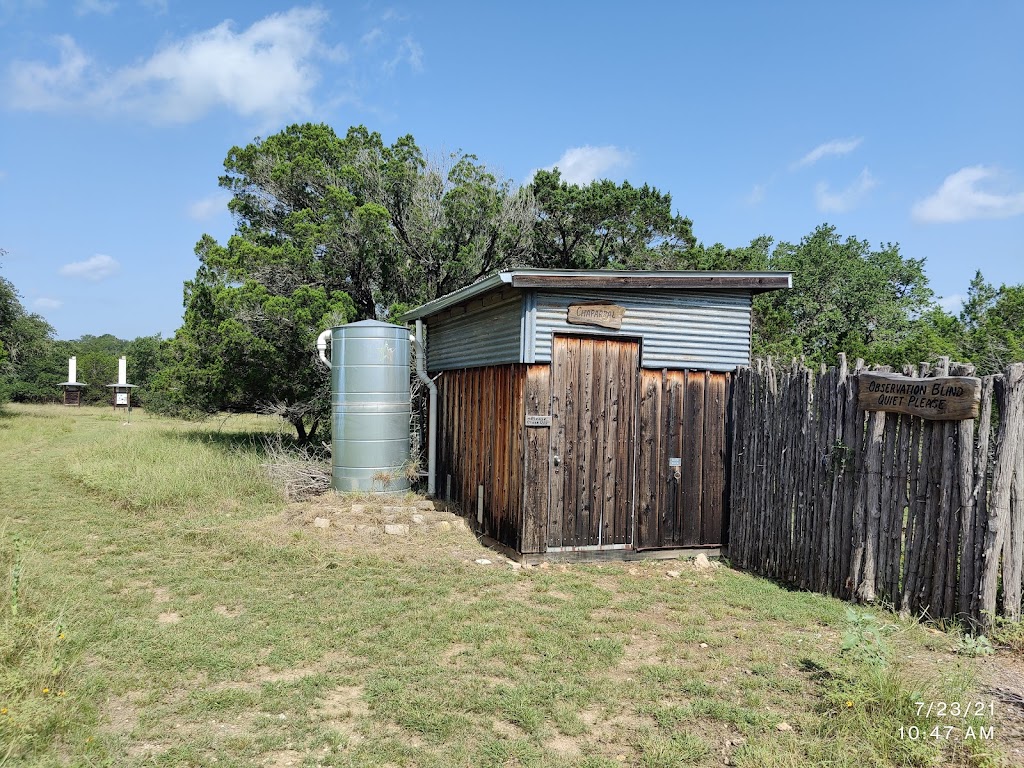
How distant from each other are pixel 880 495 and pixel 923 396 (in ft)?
3.10

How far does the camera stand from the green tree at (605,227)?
1673cm

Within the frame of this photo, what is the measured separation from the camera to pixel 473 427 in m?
8.54

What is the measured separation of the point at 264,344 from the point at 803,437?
11203mm

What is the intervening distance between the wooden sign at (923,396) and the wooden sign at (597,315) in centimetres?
256

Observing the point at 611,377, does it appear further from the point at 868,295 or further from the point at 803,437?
the point at 868,295

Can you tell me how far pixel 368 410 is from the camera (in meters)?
9.44

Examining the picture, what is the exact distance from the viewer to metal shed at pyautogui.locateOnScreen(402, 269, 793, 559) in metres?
6.91

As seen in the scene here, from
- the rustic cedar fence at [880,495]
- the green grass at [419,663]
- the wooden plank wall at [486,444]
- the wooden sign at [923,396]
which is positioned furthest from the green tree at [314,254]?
the wooden sign at [923,396]

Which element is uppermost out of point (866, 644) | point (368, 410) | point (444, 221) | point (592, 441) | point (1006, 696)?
point (444, 221)

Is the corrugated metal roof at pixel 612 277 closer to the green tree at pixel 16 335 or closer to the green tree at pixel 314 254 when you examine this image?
the green tree at pixel 314 254

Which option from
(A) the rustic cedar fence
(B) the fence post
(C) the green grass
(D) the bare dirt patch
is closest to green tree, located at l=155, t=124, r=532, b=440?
(C) the green grass
